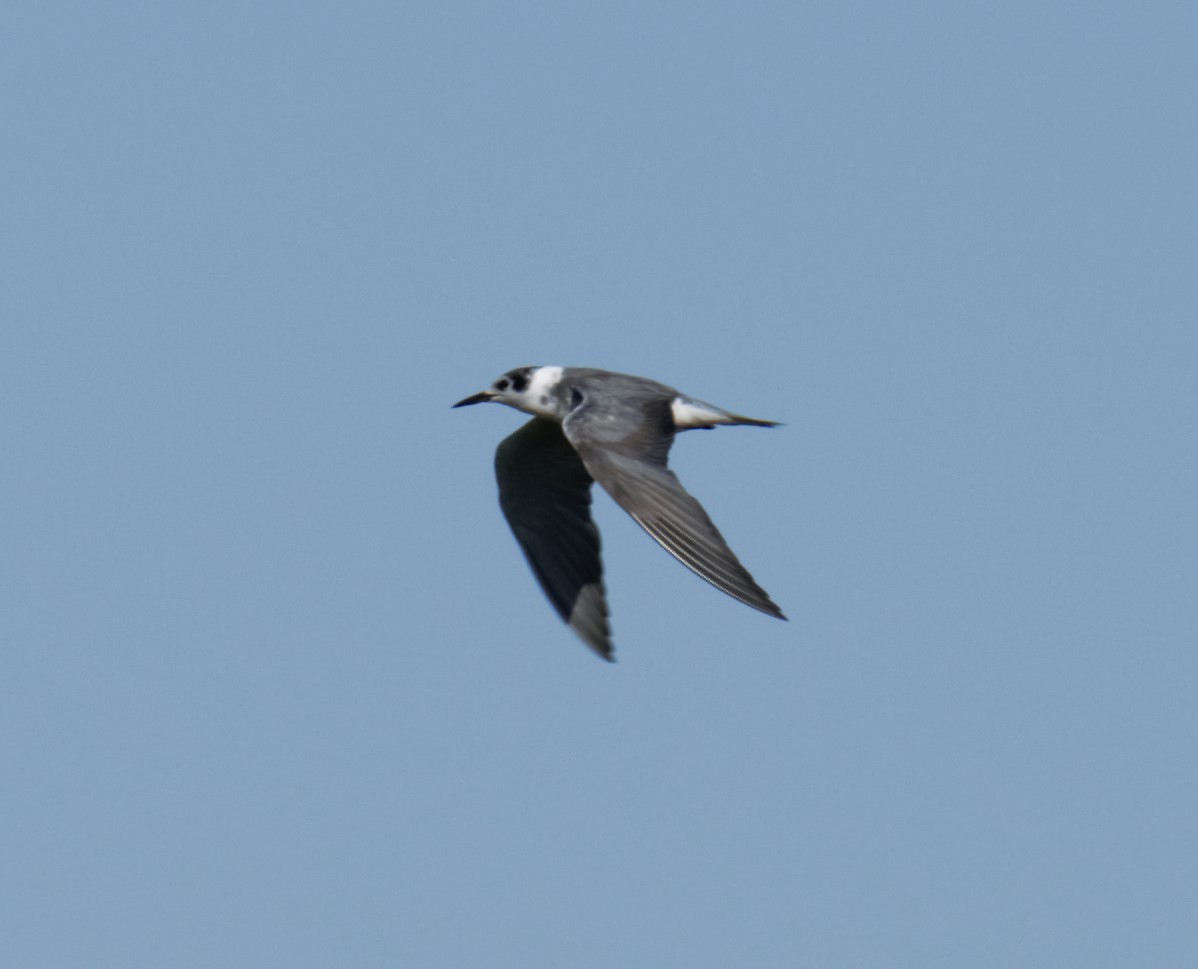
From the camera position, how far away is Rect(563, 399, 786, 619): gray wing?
14711 mm

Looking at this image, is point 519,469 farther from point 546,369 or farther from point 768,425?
point 768,425

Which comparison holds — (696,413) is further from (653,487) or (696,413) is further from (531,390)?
(653,487)

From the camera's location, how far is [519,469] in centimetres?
1927

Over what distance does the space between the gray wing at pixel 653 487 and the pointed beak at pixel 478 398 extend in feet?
8.36

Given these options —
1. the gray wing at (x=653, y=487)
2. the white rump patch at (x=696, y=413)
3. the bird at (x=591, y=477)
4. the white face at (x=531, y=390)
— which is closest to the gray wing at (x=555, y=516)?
the bird at (x=591, y=477)

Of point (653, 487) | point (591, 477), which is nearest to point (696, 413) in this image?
point (591, 477)

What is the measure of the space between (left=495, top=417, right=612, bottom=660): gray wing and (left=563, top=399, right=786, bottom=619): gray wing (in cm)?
188

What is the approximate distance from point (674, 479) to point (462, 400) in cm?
493

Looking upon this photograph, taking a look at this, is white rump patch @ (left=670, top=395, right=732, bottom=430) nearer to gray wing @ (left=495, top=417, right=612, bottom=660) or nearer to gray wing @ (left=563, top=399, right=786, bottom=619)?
gray wing @ (left=563, top=399, right=786, bottom=619)

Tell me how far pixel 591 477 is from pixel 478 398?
7.59ft

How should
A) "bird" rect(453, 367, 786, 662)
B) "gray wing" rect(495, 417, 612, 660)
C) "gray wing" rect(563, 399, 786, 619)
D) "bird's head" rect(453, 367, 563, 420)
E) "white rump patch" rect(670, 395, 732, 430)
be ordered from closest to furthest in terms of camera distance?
"gray wing" rect(563, 399, 786, 619) < "bird" rect(453, 367, 786, 662) < "white rump patch" rect(670, 395, 732, 430) < "gray wing" rect(495, 417, 612, 660) < "bird's head" rect(453, 367, 563, 420)

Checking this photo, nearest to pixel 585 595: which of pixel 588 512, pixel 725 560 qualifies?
pixel 588 512

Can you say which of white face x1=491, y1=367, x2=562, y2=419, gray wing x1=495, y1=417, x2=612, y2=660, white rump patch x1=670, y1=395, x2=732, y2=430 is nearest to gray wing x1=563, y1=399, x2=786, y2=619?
white rump patch x1=670, y1=395, x2=732, y2=430

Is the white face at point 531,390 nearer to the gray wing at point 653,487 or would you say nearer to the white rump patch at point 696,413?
the white rump patch at point 696,413
